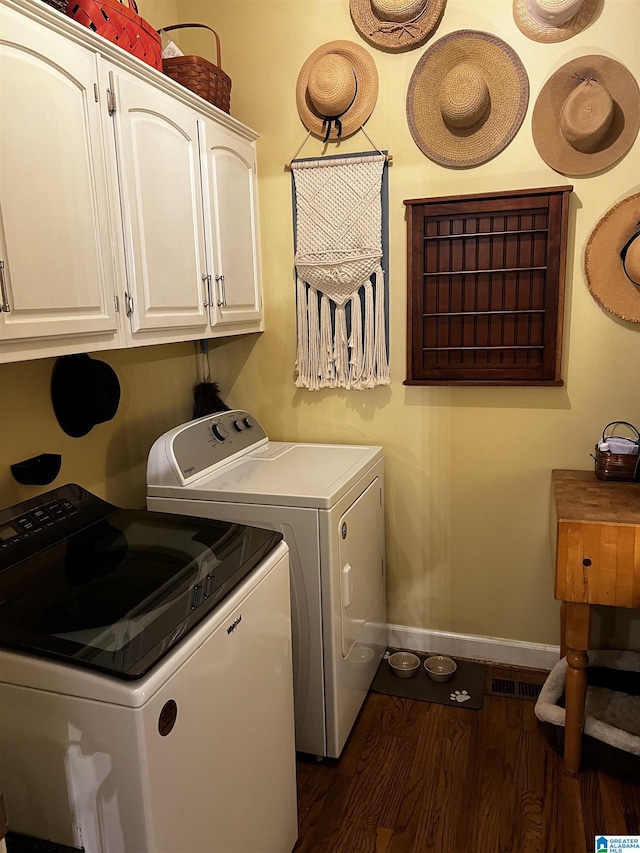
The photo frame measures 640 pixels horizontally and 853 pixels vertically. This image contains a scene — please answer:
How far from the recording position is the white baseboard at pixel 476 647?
2.56 m

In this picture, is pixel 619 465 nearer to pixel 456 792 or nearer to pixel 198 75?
pixel 456 792

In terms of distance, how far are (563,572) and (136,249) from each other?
1.58 meters

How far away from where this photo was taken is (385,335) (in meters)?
2.50

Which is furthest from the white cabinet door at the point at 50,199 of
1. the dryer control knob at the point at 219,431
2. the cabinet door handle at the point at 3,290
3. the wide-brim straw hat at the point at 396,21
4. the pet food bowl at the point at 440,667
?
the pet food bowl at the point at 440,667

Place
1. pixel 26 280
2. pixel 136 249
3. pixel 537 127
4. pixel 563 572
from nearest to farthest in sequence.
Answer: pixel 26 280 < pixel 136 249 < pixel 563 572 < pixel 537 127

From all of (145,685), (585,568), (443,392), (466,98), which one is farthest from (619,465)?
(145,685)

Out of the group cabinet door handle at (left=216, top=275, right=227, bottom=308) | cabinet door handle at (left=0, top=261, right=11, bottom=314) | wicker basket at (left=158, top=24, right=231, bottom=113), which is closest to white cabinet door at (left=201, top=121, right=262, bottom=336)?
cabinet door handle at (left=216, top=275, right=227, bottom=308)

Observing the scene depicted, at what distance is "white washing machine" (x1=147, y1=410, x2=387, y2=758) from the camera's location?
1954mm

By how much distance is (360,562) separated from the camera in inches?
87.8

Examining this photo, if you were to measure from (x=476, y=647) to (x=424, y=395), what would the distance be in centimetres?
110

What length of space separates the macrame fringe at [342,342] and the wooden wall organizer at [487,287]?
0.40 feet

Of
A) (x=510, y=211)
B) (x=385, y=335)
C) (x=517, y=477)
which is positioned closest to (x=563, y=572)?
(x=517, y=477)

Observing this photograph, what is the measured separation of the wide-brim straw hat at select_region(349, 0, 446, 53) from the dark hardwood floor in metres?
2.50

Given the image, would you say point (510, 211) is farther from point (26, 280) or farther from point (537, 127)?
point (26, 280)
